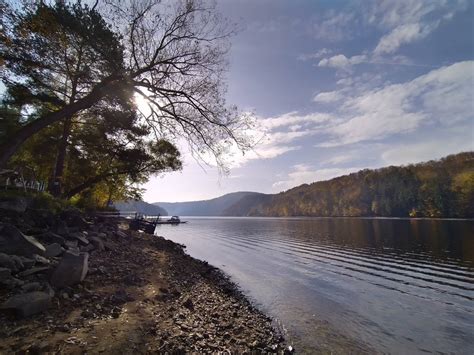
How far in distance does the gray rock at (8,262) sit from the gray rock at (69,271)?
3.05 feet

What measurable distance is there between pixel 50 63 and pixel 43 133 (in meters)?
14.3

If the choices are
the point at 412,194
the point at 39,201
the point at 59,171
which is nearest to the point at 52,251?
the point at 39,201

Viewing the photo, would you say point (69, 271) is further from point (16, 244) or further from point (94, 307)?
point (16, 244)

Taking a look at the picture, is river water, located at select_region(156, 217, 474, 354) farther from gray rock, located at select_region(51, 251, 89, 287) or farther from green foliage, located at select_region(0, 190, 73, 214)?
green foliage, located at select_region(0, 190, 73, 214)

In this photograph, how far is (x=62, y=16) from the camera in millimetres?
10805

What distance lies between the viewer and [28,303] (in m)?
6.26

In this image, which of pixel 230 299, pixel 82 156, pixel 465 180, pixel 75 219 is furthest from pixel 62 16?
pixel 465 180

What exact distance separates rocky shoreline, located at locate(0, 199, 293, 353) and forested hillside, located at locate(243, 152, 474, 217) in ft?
399

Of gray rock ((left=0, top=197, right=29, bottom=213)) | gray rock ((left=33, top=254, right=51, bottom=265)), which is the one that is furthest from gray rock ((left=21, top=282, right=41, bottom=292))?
gray rock ((left=0, top=197, right=29, bottom=213))

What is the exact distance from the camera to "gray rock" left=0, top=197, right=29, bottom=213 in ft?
37.9

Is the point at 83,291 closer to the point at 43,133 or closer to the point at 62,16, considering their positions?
the point at 62,16

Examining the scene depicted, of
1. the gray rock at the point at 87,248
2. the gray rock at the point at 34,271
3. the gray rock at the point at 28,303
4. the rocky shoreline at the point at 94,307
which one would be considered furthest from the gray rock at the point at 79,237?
the gray rock at the point at 28,303

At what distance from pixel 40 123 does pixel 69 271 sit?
20.6 feet

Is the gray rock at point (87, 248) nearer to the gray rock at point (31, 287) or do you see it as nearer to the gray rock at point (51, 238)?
the gray rock at point (51, 238)
